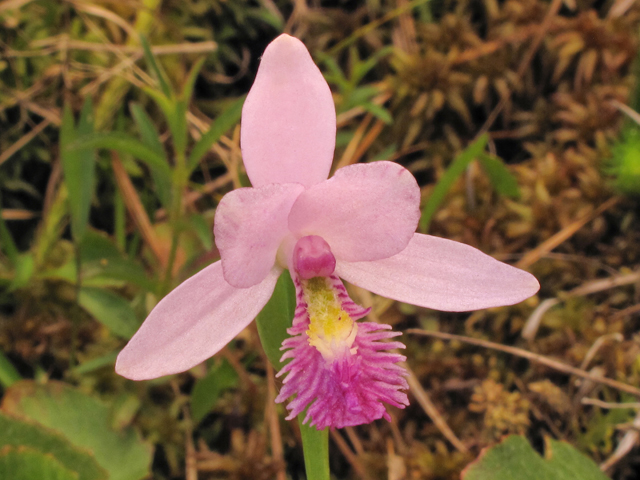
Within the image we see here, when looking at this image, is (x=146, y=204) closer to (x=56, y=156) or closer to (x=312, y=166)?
(x=56, y=156)

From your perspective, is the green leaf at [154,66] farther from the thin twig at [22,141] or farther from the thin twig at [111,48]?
the thin twig at [22,141]

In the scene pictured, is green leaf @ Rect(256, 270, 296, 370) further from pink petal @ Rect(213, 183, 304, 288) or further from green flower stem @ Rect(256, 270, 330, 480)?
pink petal @ Rect(213, 183, 304, 288)

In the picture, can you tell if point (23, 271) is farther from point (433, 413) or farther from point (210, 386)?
point (433, 413)

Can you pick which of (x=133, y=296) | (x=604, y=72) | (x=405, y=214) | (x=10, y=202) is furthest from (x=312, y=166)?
(x=604, y=72)

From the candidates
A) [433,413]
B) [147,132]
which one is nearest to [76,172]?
[147,132]

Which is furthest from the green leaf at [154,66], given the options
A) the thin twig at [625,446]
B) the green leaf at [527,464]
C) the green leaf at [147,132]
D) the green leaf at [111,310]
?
the thin twig at [625,446]

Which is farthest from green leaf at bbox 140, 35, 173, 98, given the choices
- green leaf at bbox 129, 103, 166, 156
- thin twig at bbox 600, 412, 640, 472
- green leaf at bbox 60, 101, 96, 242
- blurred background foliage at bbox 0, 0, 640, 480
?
thin twig at bbox 600, 412, 640, 472

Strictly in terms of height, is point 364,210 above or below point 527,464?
above
